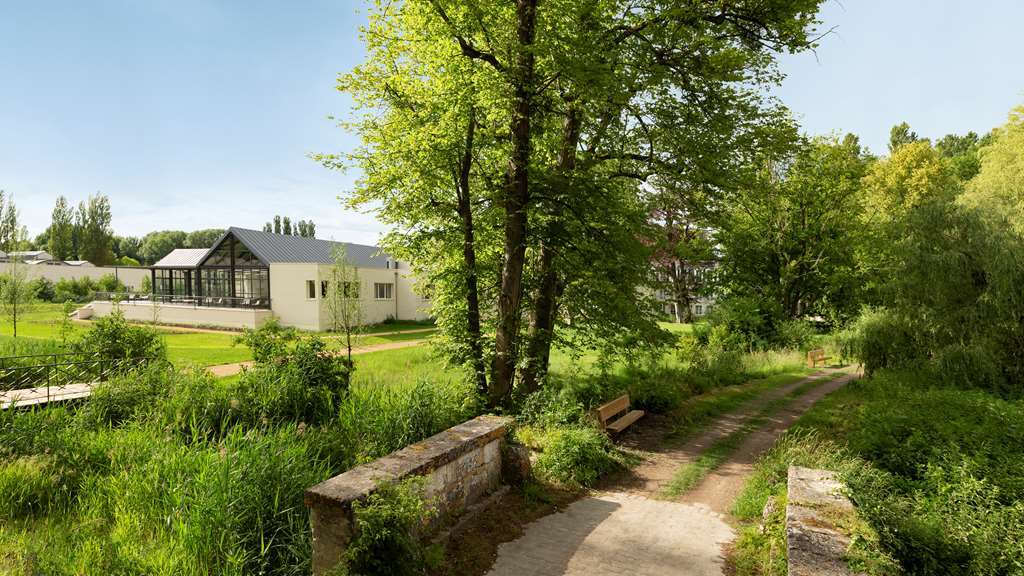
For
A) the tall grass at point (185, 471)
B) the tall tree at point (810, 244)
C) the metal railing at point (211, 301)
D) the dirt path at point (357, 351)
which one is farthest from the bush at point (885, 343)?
the metal railing at point (211, 301)

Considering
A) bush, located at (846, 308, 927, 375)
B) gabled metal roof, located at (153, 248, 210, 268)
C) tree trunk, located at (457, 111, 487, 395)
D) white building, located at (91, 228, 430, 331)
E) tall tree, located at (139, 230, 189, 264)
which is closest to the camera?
tree trunk, located at (457, 111, 487, 395)

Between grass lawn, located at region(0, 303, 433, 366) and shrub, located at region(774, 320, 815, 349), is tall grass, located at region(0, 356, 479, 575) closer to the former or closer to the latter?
grass lawn, located at region(0, 303, 433, 366)

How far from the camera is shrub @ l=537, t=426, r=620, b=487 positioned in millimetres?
7172

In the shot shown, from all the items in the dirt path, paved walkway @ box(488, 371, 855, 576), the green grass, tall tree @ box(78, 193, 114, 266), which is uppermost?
tall tree @ box(78, 193, 114, 266)

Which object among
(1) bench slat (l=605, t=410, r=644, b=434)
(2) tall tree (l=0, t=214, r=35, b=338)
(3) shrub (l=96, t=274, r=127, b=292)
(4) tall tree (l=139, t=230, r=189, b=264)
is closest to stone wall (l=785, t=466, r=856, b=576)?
(1) bench slat (l=605, t=410, r=644, b=434)

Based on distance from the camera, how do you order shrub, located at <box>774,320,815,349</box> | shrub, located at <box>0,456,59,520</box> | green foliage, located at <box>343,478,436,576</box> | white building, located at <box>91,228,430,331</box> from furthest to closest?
white building, located at <box>91,228,430,331</box> → shrub, located at <box>774,320,815,349</box> → shrub, located at <box>0,456,59,520</box> → green foliage, located at <box>343,478,436,576</box>

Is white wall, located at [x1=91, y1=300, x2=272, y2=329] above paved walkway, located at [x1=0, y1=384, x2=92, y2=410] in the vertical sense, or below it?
above

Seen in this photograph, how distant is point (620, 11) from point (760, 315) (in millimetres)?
17757

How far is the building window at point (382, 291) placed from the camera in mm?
34594

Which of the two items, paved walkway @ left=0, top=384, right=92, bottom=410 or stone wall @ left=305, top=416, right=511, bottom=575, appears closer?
stone wall @ left=305, top=416, right=511, bottom=575

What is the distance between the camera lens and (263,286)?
108 ft

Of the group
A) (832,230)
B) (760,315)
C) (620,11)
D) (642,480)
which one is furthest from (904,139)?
(642,480)

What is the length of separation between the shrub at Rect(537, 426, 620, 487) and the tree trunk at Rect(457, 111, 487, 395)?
286cm

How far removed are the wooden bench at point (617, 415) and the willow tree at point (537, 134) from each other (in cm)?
190
